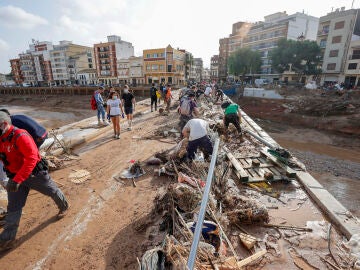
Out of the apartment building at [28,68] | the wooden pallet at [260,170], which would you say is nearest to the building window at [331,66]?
the wooden pallet at [260,170]

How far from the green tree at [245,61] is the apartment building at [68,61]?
47660mm

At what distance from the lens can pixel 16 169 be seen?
272 cm

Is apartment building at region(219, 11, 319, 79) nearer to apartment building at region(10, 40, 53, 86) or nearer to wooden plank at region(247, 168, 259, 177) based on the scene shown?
wooden plank at region(247, 168, 259, 177)

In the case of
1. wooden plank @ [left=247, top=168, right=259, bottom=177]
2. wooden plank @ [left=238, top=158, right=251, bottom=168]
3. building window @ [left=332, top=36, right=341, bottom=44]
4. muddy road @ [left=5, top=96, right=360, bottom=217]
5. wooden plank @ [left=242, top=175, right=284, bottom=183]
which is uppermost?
building window @ [left=332, top=36, right=341, bottom=44]

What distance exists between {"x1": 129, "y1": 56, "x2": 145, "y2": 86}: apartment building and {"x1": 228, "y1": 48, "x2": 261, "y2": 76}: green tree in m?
22.2

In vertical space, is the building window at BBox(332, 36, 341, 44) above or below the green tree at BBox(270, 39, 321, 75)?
above

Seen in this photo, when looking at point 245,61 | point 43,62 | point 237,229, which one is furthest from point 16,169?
point 43,62

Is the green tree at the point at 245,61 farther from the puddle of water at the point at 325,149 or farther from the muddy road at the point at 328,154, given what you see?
the puddle of water at the point at 325,149

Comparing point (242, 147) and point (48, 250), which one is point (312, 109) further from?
point (48, 250)

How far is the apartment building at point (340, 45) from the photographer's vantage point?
1199 inches

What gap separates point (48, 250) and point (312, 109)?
24.4m

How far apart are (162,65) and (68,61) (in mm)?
36226

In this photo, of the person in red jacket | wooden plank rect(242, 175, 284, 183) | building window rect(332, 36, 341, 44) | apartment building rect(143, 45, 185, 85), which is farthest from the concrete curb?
apartment building rect(143, 45, 185, 85)

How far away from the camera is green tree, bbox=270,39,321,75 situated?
33.1 m
